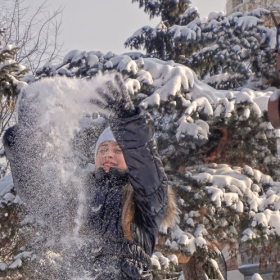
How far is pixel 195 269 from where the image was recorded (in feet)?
25.3

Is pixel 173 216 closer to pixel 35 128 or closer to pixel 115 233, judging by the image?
pixel 115 233

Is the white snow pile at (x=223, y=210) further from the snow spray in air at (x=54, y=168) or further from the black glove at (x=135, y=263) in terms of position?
the black glove at (x=135, y=263)

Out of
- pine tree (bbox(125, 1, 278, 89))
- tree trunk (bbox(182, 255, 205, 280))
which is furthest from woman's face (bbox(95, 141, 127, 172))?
pine tree (bbox(125, 1, 278, 89))

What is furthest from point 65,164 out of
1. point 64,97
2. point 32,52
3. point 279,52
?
point 32,52

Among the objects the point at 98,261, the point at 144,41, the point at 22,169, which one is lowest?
the point at 98,261

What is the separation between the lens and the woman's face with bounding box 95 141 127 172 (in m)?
2.97

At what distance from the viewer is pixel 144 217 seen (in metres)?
2.74

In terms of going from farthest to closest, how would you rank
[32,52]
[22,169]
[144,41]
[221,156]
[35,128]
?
[32,52]
[144,41]
[221,156]
[35,128]
[22,169]

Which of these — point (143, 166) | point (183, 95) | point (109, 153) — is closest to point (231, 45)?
point (183, 95)

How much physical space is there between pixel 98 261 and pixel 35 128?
78 centimetres

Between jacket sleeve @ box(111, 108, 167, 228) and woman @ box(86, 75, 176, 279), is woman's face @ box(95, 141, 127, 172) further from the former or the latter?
jacket sleeve @ box(111, 108, 167, 228)

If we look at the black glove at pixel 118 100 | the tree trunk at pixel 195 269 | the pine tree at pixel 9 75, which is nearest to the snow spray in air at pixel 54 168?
the black glove at pixel 118 100

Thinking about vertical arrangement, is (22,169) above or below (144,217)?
above

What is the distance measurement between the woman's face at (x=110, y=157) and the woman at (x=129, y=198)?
65mm
